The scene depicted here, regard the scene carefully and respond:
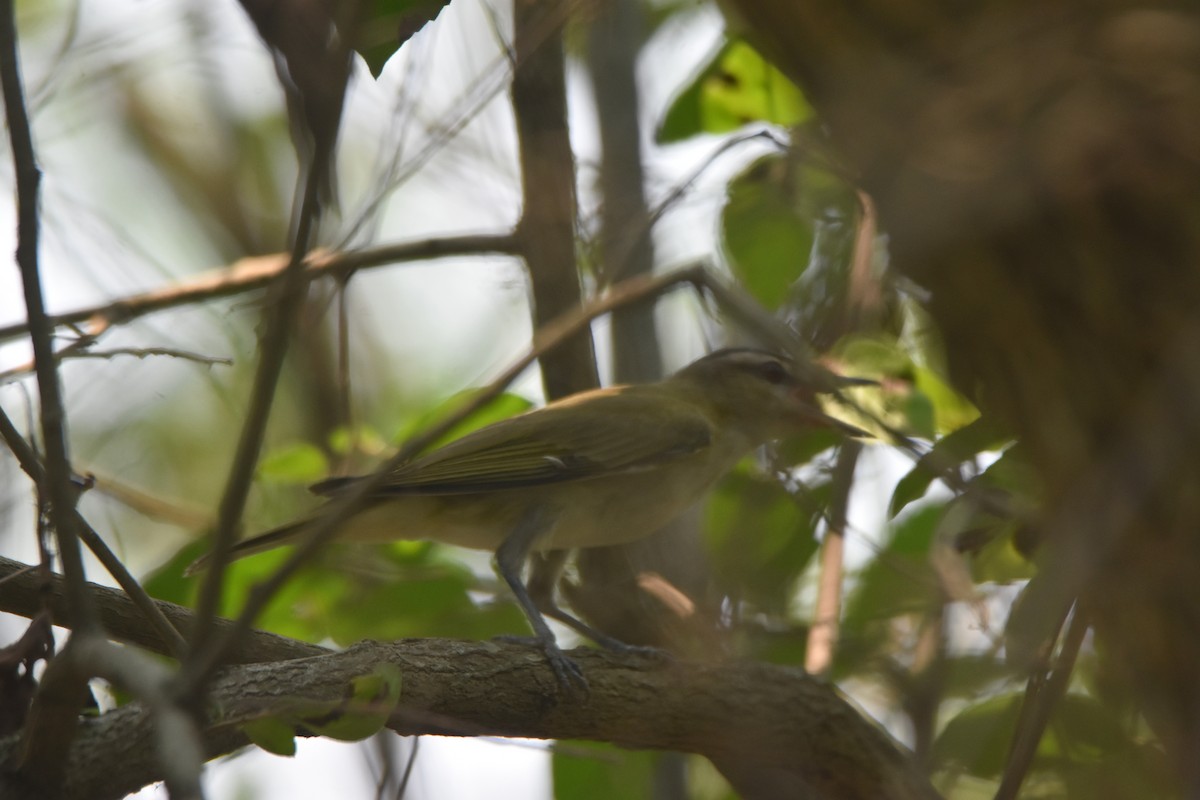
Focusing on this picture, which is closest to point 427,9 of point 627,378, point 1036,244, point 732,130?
point 1036,244

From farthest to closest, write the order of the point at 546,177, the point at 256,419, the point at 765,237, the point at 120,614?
the point at 546,177 → the point at 765,237 → the point at 120,614 → the point at 256,419

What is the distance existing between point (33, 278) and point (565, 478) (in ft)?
7.15

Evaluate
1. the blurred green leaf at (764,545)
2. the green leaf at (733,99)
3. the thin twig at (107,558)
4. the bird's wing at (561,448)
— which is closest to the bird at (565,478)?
the bird's wing at (561,448)

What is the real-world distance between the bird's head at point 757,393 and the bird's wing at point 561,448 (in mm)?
237

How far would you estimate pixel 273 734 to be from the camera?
1680mm

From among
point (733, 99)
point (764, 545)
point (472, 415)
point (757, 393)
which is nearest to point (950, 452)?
point (764, 545)

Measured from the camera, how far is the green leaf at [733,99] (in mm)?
3500

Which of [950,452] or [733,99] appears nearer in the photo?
[950,452]

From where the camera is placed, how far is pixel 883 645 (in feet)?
12.3

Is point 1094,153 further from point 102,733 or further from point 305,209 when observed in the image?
point 102,733

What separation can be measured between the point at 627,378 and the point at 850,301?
1648mm

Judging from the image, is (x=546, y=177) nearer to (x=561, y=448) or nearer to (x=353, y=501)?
(x=561, y=448)

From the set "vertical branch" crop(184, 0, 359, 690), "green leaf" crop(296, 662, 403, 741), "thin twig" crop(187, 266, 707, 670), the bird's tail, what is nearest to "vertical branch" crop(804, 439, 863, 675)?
"thin twig" crop(187, 266, 707, 670)

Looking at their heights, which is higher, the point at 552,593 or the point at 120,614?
the point at 552,593
